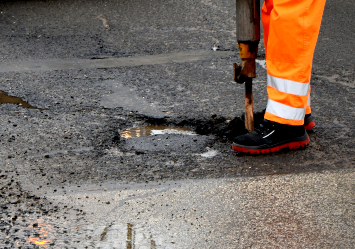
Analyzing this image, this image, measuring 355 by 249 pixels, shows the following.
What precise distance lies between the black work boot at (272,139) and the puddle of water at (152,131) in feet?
1.40

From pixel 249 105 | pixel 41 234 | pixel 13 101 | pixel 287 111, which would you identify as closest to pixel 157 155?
pixel 249 105

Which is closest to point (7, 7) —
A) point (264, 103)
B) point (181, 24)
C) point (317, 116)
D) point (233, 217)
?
point (181, 24)

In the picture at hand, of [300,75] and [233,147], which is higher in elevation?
[300,75]

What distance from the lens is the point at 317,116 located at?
3396mm

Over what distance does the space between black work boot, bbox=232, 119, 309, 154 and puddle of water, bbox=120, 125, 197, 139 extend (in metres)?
0.43

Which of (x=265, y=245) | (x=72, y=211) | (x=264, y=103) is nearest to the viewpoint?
(x=265, y=245)

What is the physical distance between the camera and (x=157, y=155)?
112 inches

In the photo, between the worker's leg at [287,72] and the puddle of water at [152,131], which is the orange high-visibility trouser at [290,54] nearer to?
the worker's leg at [287,72]

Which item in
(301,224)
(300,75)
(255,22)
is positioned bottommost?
(301,224)

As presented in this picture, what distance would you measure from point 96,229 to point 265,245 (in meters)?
0.77

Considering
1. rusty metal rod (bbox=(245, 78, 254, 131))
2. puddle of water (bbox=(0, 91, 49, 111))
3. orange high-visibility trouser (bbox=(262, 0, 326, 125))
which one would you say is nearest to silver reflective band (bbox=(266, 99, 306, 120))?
orange high-visibility trouser (bbox=(262, 0, 326, 125))

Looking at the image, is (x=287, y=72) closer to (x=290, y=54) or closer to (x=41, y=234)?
(x=290, y=54)

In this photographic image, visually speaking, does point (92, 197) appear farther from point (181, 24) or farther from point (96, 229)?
point (181, 24)

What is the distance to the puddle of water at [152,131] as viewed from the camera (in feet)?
10.3
